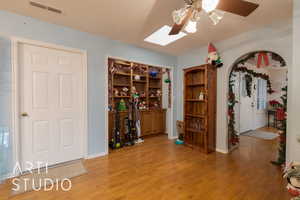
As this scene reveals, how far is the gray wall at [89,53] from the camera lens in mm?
2154

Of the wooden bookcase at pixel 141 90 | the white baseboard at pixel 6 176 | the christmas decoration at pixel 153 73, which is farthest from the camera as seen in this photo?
the christmas decoration at pixel 153 73

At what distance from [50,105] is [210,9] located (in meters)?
2.79

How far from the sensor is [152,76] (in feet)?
15.8

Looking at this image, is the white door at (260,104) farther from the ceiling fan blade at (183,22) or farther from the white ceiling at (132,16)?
the ceiling fan blade at (183,22)

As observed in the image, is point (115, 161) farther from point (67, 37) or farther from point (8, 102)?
point (67, 37)

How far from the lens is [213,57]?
316 cm

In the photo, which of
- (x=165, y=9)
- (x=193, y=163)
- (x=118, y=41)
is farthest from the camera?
(x=118, y=41)

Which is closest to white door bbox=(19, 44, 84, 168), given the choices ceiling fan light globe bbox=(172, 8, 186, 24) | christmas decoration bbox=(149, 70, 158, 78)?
ceiling fan light globe bbox=(172, 8, 186, 24)

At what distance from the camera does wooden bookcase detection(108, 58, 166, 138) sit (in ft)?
13.2

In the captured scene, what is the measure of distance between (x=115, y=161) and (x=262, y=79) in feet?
20.6

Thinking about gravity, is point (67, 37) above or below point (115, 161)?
above

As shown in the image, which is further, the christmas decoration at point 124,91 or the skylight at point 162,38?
the christmas decoration at point 124,91

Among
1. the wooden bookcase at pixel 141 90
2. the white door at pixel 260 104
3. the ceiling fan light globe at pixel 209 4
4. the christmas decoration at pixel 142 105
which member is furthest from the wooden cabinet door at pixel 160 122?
the ceiling fan light globe at pixel 209 4

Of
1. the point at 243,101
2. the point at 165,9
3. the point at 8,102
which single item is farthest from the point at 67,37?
the point at 243,101
